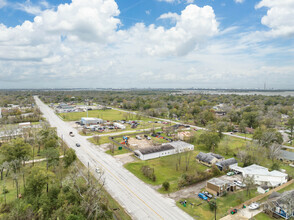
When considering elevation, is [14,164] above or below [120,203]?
above

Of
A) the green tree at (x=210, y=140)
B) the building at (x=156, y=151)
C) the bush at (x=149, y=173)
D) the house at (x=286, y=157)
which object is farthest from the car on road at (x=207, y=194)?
the house at (x=286, y=157)

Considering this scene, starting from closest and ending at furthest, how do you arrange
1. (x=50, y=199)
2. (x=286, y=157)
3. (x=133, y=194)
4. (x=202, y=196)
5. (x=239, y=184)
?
(x=50, y=199)
(x=202, y=196)
(x=133, y=194)
(x=239, y=184)
(x=286, y=157)

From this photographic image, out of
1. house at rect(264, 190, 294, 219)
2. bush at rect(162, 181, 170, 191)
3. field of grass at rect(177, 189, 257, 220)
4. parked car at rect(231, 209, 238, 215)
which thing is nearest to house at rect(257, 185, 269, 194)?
field of grass at rect(177, 189, 257, 220)

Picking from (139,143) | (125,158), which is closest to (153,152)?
(125,158)

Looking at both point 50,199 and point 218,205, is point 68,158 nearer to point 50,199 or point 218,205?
point 50,199

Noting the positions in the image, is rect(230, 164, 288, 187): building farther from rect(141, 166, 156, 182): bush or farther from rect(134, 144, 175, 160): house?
rect(134, 144, 175, 160): house

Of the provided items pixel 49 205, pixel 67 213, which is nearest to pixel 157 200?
pixel 67 213

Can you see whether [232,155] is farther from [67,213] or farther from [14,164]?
[14,164]
